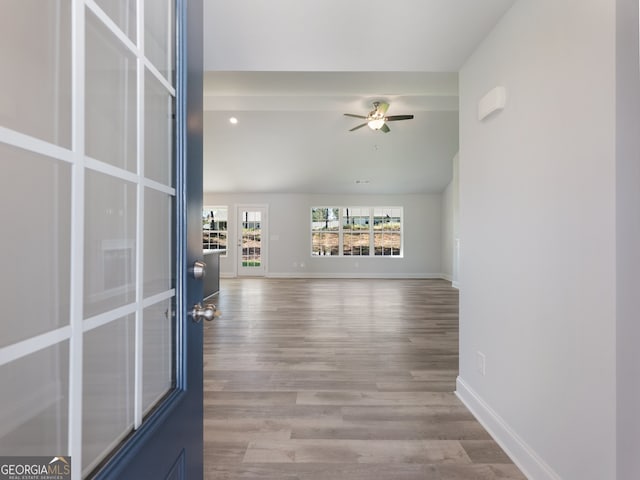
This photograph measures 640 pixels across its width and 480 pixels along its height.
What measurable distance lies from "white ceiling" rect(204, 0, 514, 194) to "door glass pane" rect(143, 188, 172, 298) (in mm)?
1326

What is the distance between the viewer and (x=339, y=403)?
2.08 m

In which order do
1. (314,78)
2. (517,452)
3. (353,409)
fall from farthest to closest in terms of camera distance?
(314,78) < (353,409) < (517,452)

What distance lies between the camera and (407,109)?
5859 mm

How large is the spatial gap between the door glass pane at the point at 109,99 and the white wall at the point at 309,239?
8401 millimetres

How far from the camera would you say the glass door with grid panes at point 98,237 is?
1.60 feet

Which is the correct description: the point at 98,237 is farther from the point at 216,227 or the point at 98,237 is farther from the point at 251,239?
the point at 216,227

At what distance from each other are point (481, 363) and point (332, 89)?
462 cm

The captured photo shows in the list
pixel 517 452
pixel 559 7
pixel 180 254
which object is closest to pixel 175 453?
pixel 180 254

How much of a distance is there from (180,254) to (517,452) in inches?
69.8

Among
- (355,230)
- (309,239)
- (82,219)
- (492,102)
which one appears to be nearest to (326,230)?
(309,239)

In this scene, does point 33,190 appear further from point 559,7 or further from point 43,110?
point 559,7

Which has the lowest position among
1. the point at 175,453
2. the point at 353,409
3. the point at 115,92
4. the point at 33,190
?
the point at 353,409

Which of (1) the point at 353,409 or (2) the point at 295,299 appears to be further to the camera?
(2) the point at 295,299

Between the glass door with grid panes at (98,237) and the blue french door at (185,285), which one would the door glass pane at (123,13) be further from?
the blue french door at (185,285)
